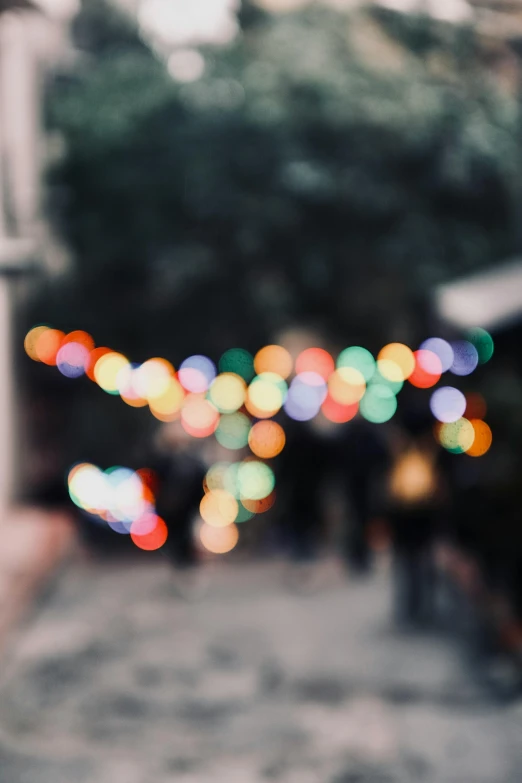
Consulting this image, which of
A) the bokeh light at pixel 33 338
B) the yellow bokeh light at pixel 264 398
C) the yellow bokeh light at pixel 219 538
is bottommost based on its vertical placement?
the yellow bokeh light at pixel 219 538

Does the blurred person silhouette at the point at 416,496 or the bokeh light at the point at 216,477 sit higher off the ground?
the bokeh light at the point at 216,477

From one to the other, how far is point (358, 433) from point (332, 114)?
7632 millimetres

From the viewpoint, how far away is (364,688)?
878cm

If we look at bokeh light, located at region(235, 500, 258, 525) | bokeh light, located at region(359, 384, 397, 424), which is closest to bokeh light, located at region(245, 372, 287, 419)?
bokeh light, located at region(235, 500, 258, 525)

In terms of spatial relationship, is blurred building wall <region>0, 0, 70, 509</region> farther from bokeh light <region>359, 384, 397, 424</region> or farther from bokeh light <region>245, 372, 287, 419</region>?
bokeh light <region>359, 384, 397, 424</region>

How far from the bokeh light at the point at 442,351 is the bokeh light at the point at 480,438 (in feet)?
7.70

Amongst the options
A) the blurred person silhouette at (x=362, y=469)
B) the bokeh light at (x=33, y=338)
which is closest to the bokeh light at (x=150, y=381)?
the bokeh light at (x=33, y=338)

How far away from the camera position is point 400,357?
55.2 ft

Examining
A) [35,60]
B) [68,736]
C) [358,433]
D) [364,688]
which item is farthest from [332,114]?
[68,736]

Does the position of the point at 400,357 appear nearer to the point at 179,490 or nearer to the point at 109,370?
the point at 109,370

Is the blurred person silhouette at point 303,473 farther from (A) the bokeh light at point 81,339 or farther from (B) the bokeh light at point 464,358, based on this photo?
(A) the bokeh light at point 81,339

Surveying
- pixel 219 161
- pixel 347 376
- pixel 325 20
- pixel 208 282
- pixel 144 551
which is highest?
pixel 325 20

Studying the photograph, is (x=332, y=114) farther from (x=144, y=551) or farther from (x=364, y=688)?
(x=364, y=688)

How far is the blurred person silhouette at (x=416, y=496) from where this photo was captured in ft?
32.2
